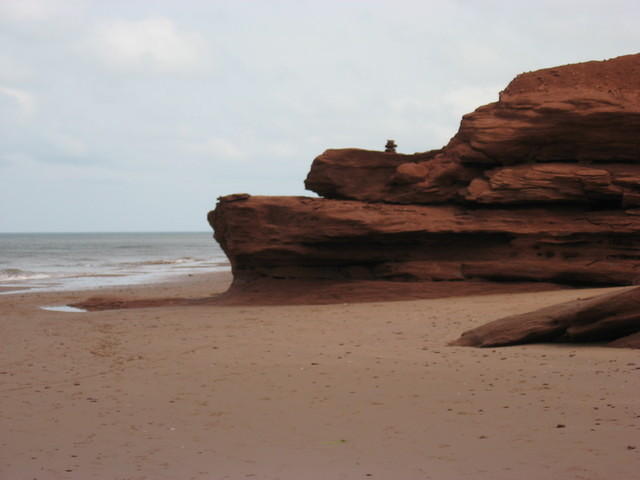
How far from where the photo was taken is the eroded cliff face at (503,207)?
50.8ft

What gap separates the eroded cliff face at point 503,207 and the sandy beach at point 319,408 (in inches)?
207

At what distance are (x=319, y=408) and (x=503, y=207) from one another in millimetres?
10919

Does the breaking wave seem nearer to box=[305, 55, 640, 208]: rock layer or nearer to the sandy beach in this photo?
box=[305, 55, 640, 208]: rock layer

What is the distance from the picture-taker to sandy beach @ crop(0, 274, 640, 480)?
15.8 ft

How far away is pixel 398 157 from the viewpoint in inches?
691

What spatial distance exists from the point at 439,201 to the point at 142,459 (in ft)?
41.5

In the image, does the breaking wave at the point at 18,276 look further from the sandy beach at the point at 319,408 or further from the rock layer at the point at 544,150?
the sandy beach at the point at 319,408

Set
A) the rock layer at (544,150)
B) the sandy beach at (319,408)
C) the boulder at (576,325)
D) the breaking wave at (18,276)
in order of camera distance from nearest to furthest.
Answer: the sandy beach at (319,408) → the boulder at (576,325) → the rock layer at (544,150) → the breaking wave at (18,276)

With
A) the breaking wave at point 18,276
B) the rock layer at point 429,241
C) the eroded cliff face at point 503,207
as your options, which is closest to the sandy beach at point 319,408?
the rock layer at point 429,241

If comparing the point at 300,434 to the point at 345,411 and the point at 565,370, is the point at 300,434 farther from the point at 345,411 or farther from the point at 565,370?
the point at 565,370

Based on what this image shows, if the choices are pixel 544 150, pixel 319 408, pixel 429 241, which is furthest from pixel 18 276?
pixel 319 408

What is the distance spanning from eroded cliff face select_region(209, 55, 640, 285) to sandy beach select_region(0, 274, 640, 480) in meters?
5.26

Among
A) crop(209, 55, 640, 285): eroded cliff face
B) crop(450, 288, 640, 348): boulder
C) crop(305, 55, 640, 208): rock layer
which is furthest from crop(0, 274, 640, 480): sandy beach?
crop(305, 55, 640, 208): rock layer

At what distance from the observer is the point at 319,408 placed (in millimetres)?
6293
